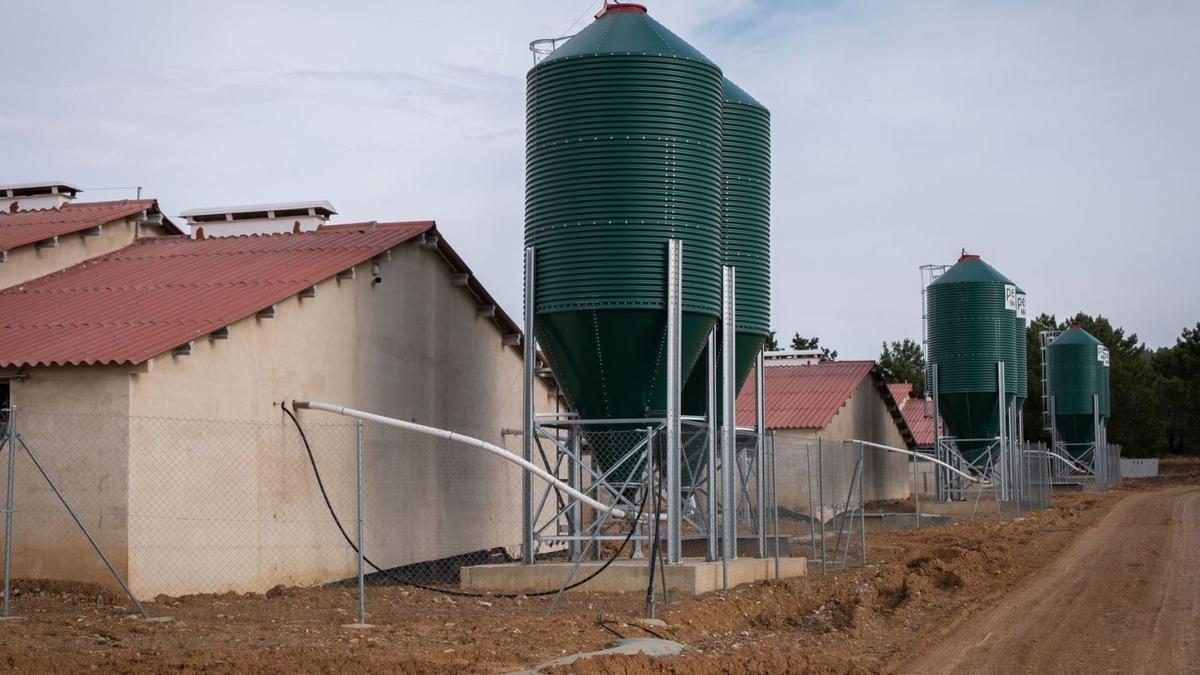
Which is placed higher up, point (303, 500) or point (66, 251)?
point (66, 251)

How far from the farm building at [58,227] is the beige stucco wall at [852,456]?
58.3 feet

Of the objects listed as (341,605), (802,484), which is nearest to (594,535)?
(341,605)

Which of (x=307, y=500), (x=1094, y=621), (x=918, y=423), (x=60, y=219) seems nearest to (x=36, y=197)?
(x=60, y=219)

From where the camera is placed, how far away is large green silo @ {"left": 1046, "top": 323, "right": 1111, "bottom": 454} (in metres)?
63.0

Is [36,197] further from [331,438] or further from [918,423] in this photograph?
[918,423]

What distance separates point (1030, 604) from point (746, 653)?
658cm

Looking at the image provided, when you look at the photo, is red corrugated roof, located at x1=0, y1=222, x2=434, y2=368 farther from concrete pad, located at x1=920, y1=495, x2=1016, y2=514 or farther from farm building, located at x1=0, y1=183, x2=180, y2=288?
concrete pad, located at x1=920, y1=495, x2=1016, y2=514

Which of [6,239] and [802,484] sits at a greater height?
[6,239]

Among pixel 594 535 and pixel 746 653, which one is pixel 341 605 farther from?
pixel 746 653

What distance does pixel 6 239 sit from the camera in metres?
22.4

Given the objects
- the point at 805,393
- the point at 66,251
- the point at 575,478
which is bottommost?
the point at 575,478

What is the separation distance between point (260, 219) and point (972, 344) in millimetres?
25797

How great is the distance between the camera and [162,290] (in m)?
20.9

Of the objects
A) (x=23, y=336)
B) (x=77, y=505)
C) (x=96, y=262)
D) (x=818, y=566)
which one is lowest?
(x=818, y=566)
